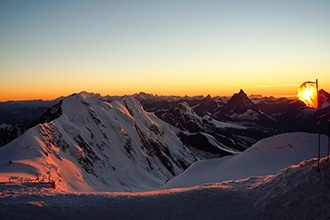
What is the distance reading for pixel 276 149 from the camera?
4041cm

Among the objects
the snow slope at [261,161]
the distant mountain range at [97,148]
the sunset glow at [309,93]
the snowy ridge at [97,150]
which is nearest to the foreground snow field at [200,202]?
the sunset glow at [309,93]

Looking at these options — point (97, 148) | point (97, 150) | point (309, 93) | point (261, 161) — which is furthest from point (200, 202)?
point (97, 148)

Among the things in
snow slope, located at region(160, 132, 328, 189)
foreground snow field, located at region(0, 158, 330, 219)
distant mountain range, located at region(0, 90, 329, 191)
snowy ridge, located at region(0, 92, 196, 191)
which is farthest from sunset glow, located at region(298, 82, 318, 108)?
snowy ridge, located at region(0, 92, 196, 191)

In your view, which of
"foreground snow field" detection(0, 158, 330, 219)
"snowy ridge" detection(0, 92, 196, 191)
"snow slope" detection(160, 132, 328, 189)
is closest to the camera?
"foreground snow field" detection(0, 158, 330, 219)

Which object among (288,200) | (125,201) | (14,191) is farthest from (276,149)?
(14,191)

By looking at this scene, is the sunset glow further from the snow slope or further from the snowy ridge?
the snowy ridge

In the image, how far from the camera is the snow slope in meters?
34.9

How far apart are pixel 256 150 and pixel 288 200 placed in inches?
1041

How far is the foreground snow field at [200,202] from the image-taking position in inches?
618

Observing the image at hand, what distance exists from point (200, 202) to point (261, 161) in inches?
884

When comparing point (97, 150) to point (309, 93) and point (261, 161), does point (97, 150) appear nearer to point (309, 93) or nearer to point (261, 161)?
point (261, 161)

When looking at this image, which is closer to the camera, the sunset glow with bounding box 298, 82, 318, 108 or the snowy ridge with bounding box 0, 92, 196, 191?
the sunset glow with bounding box 298, 82, 318, 108

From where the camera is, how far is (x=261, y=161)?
1501 inches

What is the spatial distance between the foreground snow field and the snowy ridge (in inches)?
1057
